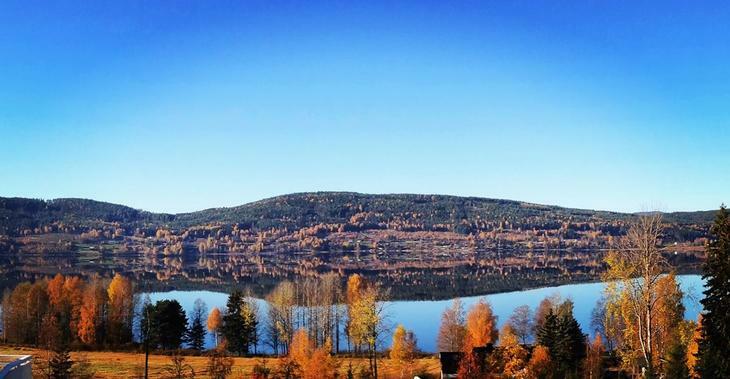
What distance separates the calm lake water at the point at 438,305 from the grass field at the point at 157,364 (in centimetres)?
1589

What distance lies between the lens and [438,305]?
395ft

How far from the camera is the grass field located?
5900 centimetres

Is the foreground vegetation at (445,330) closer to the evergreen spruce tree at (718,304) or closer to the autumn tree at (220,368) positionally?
the evergreen spruce tree at (718,304)

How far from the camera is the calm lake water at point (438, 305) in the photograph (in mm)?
88688

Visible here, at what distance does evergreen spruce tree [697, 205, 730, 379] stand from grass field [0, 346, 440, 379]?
30.1 metres

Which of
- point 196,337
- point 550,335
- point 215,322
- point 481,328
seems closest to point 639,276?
point 550,335

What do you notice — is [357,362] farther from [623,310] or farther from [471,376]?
[623,310]

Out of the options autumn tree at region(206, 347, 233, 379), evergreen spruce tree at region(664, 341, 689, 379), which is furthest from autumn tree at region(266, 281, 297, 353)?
evergreen spruce tree at region(664, 341, 689, 379)

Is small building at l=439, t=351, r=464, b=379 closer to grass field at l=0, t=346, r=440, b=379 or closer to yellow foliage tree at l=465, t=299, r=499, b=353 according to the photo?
grass field at l=0, t=346, r=440, b=379

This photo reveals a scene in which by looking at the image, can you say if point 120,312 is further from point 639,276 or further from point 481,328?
point 639,276

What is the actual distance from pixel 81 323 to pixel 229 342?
22708 mm

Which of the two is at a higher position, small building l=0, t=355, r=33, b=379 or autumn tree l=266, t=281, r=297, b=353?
small building l=0, t=355, r=33, b=379

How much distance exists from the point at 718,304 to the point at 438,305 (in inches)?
3604

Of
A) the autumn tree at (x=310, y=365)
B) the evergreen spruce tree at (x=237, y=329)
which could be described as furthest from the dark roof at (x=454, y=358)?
the evergreen spruce tree at (x=237, y=329)
